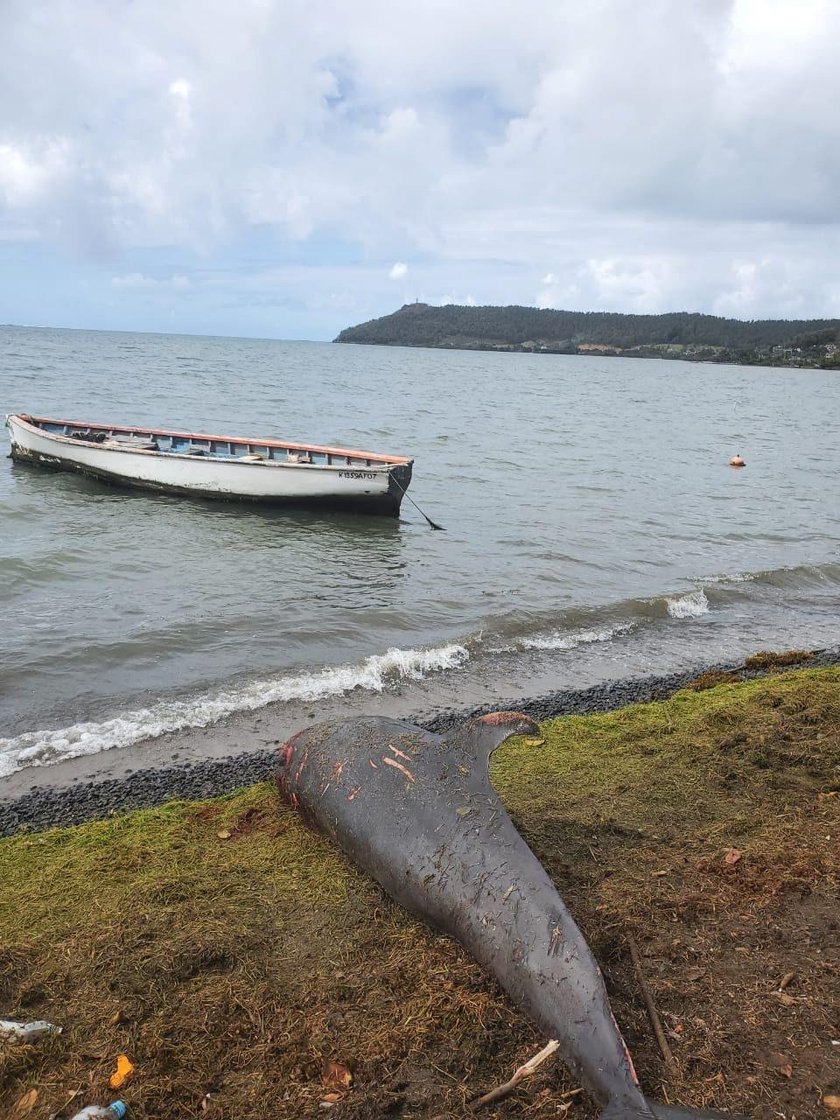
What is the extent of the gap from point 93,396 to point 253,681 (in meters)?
43.5

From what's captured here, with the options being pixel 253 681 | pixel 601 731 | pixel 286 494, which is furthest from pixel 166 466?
pixel 601 731

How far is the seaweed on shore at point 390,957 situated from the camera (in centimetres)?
359

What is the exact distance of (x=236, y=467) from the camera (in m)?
20.2

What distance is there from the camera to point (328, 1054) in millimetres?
3803

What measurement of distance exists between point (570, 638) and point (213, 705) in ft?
18.9

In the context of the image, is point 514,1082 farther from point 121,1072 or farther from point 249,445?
point 249,445

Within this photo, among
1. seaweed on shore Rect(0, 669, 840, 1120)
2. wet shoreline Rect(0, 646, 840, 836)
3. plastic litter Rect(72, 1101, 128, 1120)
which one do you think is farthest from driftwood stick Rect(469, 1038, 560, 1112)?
wet shoreline Rect(0, 646, 840, 836)

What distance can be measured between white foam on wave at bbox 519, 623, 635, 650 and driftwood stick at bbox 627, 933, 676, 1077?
802cm

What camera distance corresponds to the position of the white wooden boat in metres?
19.8

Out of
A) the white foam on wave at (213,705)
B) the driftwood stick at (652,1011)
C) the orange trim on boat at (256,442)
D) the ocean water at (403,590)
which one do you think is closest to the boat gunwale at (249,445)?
the orange trim on boat at (256,442)

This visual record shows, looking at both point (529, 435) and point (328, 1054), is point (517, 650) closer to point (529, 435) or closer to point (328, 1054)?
point (328, 1054)

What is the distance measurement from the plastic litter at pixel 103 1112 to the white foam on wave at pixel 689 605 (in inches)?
485

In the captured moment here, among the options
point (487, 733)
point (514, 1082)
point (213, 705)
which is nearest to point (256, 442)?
point (213, 705)

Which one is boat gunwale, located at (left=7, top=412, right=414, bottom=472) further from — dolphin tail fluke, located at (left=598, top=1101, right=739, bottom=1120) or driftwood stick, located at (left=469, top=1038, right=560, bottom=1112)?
dolphin tail fluke, located at (left=598, top=1101, right=739, bottom=1120)
